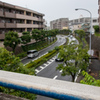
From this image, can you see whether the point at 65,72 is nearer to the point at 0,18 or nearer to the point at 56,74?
the point at 56,74

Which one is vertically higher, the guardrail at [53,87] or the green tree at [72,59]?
the guardrail at [53,87]

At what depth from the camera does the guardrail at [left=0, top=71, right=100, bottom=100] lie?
0.96 metres

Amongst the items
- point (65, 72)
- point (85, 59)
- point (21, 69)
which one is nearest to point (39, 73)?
point (65, 72)

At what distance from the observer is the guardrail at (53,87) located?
96 centimetres

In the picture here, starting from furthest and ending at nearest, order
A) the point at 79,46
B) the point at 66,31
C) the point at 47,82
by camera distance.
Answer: the point at 66,31 < the point at 79,46 < the point at 47,82

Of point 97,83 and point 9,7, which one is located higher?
point 9,7

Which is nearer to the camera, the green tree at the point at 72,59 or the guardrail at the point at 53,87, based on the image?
the guardrail at the point at 53,87

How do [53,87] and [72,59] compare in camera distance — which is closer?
[53,87]

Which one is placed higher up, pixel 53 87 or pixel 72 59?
pixel 53 87

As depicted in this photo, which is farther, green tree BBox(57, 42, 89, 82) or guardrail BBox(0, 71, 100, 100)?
green tree BBox(57, 42, 89, 82)

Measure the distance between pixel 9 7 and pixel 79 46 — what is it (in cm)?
1985

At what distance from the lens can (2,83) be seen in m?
1.24

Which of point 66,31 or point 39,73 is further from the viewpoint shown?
point 66,31

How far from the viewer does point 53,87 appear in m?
1.03
